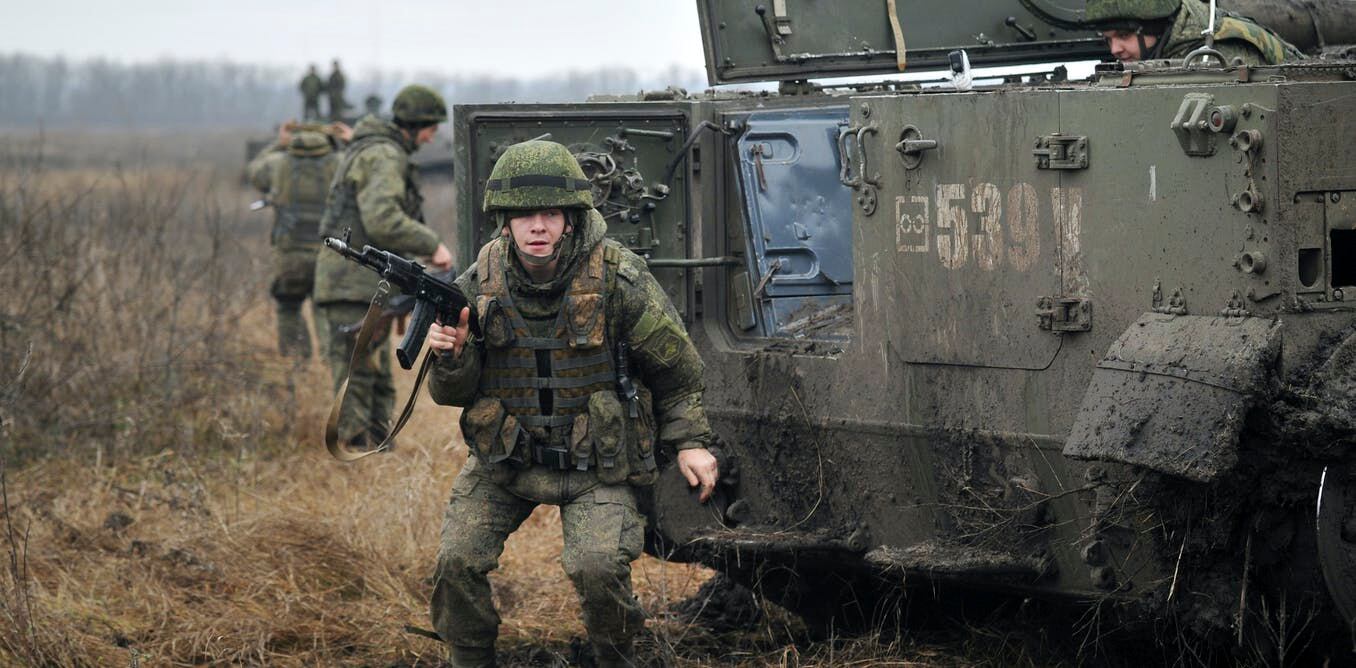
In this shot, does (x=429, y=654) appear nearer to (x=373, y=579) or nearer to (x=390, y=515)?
(x=373, y=579)

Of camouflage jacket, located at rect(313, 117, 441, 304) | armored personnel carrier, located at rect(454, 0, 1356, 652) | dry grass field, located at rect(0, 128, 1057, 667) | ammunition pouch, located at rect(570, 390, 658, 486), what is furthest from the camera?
camouflage jacket, located at rect(313, 117, 441, 304)

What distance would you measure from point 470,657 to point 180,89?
9175cm

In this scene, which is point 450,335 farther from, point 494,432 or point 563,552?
point 563,552

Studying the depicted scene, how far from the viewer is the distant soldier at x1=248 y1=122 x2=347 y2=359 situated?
38.3ft

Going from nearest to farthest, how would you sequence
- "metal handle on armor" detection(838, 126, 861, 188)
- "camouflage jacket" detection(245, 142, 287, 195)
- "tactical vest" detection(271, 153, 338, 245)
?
"metal handle on armor" detection(838, 126, 861, 188) < "tactical vest" detection(271, 153, 338, 245) < "camouflage jacket" detection(245, 142, 287, 195)

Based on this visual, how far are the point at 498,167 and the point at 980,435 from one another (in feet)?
4.90

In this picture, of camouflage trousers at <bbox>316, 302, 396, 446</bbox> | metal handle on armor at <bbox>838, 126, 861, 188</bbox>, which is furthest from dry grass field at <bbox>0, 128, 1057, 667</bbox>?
metal handle on armor at <bbox>838, 126, 861, 188</bbox>

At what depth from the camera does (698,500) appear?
598cm

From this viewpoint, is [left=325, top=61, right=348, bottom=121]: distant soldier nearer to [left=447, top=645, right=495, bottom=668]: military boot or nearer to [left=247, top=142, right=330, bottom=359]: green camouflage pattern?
[left=247, top=142, right=330, bottom=359]: green camouflage pattern

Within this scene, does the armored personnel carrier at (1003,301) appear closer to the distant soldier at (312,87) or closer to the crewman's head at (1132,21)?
the crewman's head at (1132,21)

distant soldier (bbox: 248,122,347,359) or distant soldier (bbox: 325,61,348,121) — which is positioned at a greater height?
distant soldier (bbox: 325,61,348,121)

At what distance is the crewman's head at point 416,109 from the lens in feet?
30.1

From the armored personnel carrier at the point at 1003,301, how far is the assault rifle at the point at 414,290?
963 mm

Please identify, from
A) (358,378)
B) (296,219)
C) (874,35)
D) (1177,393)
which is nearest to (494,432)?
(1177,393)
